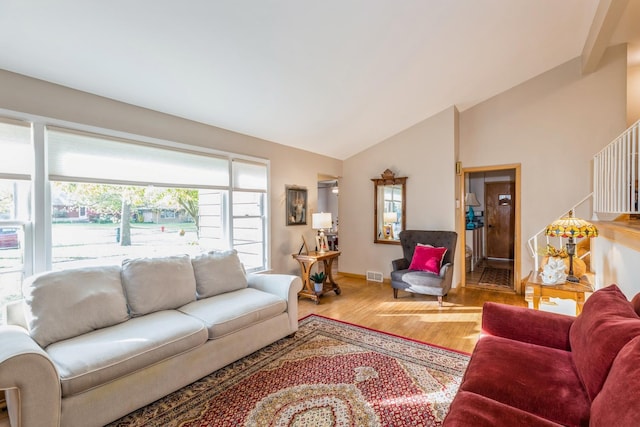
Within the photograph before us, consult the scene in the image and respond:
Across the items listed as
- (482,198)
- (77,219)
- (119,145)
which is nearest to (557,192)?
(482,198)

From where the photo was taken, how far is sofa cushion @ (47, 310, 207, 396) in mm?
1716

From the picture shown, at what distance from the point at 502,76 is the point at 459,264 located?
2.82 m

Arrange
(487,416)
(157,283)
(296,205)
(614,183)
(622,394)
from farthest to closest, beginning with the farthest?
1. (296,205)
2. (614,183)
3. (157,283)
4. (487,416)
5. (622,394)

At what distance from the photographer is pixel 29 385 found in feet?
4.93

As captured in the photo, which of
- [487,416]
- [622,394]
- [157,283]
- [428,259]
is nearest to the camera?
[622,394]

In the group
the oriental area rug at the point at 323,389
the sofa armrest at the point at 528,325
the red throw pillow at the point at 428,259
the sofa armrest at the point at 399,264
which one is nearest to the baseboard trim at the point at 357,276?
the sofa armrest at the point at 399,264

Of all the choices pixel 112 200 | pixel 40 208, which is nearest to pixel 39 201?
pixel 40 208

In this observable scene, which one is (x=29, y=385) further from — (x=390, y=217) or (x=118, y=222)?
(x=390, y=217)

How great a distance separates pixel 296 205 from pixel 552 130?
3824 millimetres

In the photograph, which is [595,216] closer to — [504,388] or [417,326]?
[417,326]

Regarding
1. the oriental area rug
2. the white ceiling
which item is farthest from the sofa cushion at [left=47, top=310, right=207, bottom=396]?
the white ceiling

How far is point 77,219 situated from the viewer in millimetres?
2676

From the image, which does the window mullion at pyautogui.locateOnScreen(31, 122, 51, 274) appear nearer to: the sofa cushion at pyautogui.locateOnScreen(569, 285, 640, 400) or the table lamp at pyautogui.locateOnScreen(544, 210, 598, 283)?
the sofa cushion at pyautogui.locateOnScreen(569, 285, 640, 400)

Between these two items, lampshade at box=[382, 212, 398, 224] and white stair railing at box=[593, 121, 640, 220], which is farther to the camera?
lampshade at box=[382, 212, 398, 224]
